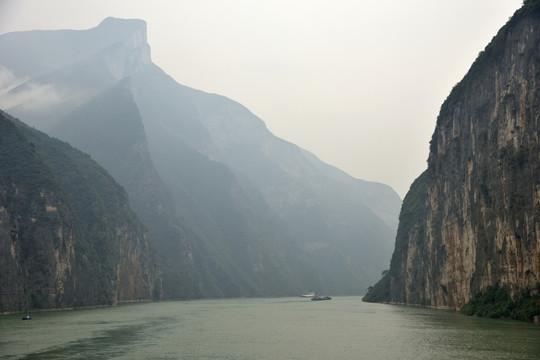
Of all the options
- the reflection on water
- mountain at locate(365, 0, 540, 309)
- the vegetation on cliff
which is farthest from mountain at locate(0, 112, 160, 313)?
mountain at locate(365, 0, 540, 309)

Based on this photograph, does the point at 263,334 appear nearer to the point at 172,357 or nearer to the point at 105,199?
the point at 172,357

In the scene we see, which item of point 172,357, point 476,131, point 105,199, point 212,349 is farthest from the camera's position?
point 105,199

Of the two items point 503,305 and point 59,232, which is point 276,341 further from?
point 59,232

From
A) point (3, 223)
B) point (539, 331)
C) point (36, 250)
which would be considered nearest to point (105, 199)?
point (36, 250)

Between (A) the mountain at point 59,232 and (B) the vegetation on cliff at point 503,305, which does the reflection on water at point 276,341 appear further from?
(A) the mountain at point 59,232

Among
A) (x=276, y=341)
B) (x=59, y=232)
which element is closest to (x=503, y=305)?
(x=276, y=341)

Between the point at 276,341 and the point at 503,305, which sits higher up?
the point at 503,305

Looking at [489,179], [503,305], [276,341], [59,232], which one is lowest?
[276,341]
